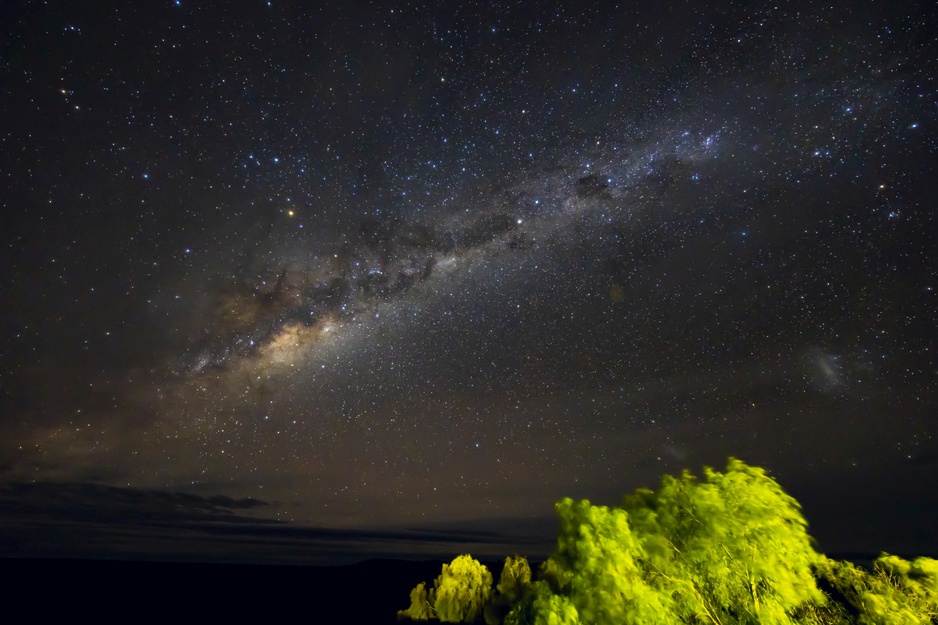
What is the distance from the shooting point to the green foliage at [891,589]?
9.13 metres

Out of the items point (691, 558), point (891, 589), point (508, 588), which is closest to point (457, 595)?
point (508, 588)

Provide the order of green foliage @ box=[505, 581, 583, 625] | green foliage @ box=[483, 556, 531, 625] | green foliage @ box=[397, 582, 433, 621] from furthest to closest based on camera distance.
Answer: green foliage @ box=[397, 582, 433, 621] < green foliage @ box=[483, 556, 531, 625] < green foliage @ box=[505, 581, 583, 625]

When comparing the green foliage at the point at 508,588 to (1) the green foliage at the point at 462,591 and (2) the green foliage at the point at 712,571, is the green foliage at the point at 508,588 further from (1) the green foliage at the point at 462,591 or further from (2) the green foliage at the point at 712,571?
(2) the green foliage at the point at 712,571

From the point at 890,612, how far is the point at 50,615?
381ft

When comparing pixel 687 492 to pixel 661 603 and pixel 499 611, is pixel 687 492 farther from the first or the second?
pixel 499 611

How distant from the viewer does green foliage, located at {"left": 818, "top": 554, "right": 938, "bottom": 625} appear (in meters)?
9.13

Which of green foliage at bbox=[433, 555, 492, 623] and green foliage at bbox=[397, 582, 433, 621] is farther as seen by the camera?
green foliage at bbox=[397, 582, 433, 621]

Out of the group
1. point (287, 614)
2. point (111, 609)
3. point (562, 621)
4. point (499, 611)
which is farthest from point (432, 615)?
point (111, 609)

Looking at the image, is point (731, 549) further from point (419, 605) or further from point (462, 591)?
point (419, 605)

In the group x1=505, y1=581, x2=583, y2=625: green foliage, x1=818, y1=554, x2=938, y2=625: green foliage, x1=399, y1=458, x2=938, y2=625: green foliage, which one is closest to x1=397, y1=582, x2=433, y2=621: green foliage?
x1=505, y1=581, x2=583, y2=625: green foliage

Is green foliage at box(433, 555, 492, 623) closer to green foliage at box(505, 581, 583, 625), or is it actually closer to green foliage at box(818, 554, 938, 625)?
green foliage at box(505, 581, 583, 625)

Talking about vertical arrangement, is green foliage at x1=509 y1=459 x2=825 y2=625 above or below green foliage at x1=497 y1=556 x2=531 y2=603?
above

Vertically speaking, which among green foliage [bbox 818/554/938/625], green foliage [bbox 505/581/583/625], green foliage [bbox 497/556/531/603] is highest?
green foliage [bbox 818/554/938/625]

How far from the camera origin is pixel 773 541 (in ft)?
30.6
